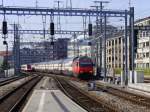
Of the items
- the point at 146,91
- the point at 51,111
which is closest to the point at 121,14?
the point at 146,91

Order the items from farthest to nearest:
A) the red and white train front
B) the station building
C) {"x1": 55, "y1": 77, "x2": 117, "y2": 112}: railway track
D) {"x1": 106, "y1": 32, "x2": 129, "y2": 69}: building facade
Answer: {"x1": 106, "y1": 32, "x2": 129, "y2": 69}: building facade
the station building
the red and white train front
{"x1": 55, "y1": 77, "x2": 117, "y2": 112}: railway track

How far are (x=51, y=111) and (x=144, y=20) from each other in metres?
112

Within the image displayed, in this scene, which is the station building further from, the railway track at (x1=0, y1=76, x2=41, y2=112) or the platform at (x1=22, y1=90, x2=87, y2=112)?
the platform at (x1=22, y1=90, x2=87, y2=112)

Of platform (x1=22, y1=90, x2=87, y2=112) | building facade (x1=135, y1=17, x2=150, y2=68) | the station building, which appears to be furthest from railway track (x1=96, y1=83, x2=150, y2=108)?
building facade (x1=135, y1=17, x2=150, y2=68)

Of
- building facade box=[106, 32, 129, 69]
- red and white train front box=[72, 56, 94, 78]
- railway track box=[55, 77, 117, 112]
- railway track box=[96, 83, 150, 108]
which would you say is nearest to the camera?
railway track box=[55, 77, 117, 112]

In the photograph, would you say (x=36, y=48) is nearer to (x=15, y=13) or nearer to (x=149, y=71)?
(x=149, y=71)

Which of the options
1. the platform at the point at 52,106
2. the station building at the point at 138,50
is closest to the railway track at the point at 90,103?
the platform at the point at 52,106

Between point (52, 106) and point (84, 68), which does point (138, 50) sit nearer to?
point (84, 68)

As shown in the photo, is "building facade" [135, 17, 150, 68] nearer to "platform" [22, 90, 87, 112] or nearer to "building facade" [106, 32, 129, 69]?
"building facade" [106, 32, 129, 69]

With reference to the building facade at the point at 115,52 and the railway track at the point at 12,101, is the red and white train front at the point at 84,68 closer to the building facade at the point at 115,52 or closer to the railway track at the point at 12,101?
the railway track at the point at 12,101

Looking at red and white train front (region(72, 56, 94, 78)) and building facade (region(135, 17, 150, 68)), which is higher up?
building facade (region(135, 17, 150, 68))

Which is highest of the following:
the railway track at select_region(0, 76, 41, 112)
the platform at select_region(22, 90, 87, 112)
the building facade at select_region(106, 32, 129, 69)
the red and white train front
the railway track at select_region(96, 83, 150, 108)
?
the building facade at select_region(106, 32, 129, 69)

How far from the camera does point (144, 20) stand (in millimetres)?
130125

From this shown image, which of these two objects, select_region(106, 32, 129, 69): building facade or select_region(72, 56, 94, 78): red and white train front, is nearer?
select_region(72, 56, 94, 78): red and white train front
